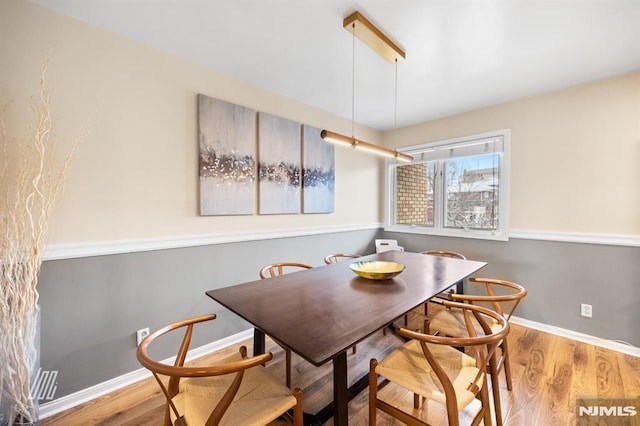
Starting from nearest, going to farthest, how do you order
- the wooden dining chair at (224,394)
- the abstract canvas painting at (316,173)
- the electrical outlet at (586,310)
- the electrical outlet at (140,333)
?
the wooden dining chair at (224,394), the electrical outlet at (140,333), the electrical outlet at (586,310), the abstract canvas painting at (316,173)

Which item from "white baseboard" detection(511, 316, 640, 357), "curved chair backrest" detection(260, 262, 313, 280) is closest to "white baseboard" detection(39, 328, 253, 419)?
"curved chair backrest" detection(260, 262, 313, 280)

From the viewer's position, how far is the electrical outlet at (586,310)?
8.26ft

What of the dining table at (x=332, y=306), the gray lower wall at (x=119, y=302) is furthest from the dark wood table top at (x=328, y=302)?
the gray lower wall at (x=119, y=302)

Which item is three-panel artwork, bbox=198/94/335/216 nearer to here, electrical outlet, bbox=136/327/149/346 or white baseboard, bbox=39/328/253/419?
electrical outlet, bbox=136/327/149/346

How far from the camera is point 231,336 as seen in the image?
251cm

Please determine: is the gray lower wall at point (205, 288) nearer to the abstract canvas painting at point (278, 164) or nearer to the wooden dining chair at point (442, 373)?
the abstract canvas painting at point (278, 164)

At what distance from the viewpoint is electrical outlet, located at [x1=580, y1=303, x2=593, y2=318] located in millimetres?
2517

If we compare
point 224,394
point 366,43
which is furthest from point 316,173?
point 224,394

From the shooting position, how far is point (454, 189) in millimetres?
3504

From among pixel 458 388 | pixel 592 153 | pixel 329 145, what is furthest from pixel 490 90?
pixel 458 388

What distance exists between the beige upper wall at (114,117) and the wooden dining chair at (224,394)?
1159mm

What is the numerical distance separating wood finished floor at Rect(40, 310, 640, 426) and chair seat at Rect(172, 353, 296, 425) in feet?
2.26

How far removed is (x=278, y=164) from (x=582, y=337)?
11.1 ft

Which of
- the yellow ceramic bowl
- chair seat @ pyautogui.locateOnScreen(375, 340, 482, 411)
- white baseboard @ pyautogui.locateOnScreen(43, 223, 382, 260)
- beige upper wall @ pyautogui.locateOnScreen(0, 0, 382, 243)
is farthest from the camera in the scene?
the yellow ceramic bowl
